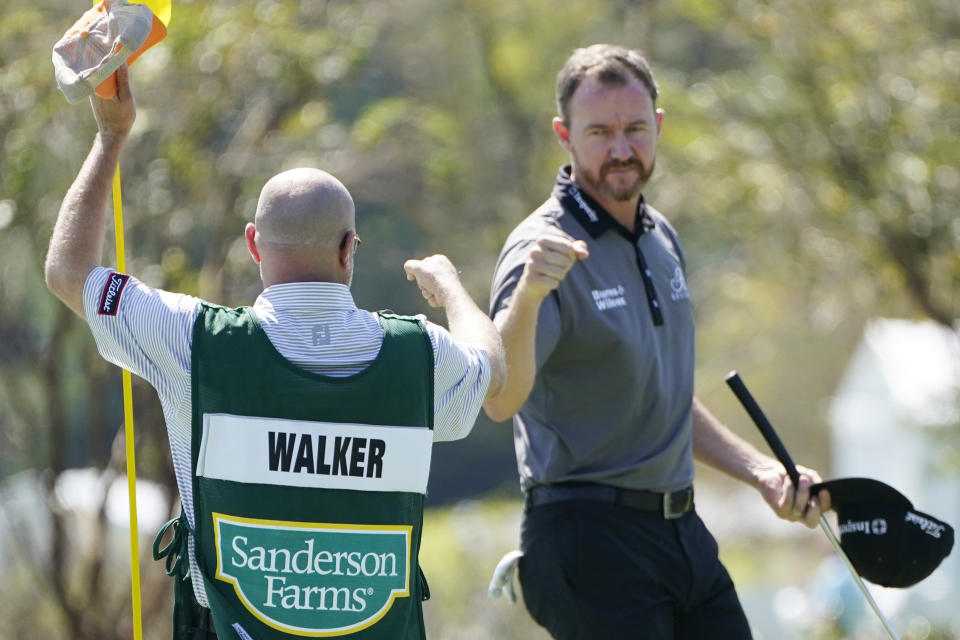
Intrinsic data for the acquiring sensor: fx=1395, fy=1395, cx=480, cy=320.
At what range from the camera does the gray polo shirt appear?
3.62 m

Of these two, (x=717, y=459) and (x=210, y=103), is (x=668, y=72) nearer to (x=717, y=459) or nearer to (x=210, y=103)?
(x=210, y=103)

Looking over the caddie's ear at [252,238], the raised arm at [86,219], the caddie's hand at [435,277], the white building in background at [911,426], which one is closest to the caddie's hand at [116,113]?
the raised arm at [86,219]

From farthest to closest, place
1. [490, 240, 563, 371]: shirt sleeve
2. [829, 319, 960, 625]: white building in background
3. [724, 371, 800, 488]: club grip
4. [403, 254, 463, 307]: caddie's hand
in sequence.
Result: [829, 319, 960, 625]: white building in background → [724, 371, 800, 488]: club grip → [490, 240, 563, 371]: shirt sleeve → [403, 254, 463, 307]: caddie's hand

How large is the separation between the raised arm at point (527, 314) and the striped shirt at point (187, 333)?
1.54ft

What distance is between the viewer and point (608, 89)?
152 inches

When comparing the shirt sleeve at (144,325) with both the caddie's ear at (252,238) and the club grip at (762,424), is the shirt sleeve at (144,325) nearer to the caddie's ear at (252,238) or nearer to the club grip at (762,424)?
the caddie's ear at (252,238)

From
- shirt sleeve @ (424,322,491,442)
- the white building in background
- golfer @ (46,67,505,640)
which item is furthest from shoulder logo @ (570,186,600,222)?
the white building in background

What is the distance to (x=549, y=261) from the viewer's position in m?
3.11

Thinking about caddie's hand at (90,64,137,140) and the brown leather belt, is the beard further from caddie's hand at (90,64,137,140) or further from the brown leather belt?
caddie's hand at (90,64,137,140)

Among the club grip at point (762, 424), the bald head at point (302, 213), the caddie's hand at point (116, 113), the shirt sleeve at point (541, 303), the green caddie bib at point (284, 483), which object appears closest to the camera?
the green caddie bib at point (284, 483)

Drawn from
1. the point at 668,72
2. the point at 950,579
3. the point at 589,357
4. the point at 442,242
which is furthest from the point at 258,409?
the point at 442,242

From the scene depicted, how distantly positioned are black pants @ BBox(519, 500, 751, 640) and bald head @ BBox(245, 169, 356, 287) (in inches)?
49.0

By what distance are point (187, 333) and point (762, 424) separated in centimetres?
187

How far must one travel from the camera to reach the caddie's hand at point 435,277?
3.02 metres
